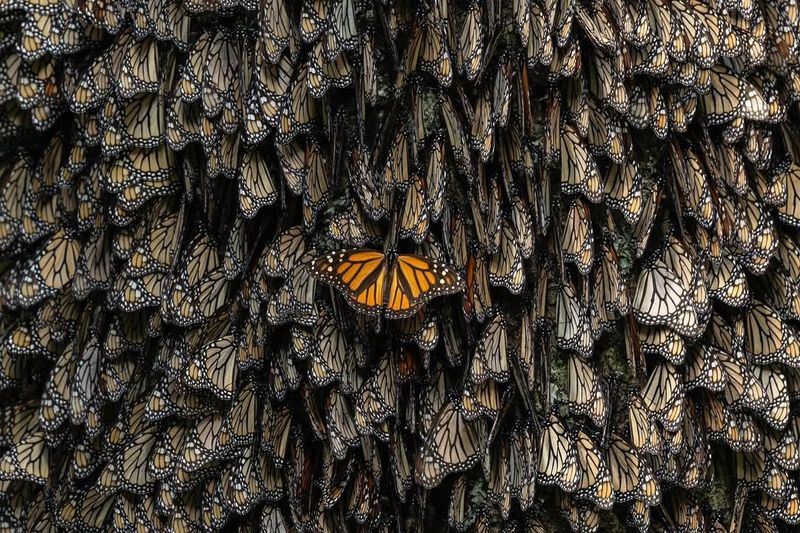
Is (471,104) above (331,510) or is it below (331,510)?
above

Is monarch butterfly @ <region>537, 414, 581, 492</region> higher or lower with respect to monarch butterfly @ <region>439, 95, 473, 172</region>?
lower

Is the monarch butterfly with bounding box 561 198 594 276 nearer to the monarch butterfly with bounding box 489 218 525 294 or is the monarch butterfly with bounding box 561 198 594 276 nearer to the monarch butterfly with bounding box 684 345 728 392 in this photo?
the monarch butterfly with bounding box 489 218 525 294

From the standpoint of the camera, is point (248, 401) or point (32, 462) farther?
point (32, 462)

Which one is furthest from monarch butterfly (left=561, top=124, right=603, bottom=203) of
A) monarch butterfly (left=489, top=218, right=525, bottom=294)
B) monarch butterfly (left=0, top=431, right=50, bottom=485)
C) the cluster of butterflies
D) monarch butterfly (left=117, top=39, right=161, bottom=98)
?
monarch butterfly (left=0, top=431, right=50, bottom=485)

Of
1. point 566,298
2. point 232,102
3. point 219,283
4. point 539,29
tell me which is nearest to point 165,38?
point 232,102

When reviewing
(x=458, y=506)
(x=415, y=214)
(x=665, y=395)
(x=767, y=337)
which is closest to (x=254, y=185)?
(x=415, y=214)

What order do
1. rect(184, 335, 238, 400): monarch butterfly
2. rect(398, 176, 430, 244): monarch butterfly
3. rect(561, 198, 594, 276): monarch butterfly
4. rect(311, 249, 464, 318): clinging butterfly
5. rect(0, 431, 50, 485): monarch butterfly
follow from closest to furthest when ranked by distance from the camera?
rect(311, 249, 464, 318): clinging butterfly → rect(398, 176, 430, 244): monarch butterfly → rect(561, 198, 594, 276): monarch butterfly → rect(184, 335, 238, 400): monarch butterfly → rect(0, 431, 50, 485): monarch butterfly

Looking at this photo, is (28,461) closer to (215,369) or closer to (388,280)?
(215,369)

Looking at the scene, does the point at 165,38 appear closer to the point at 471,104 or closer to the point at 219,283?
the point at 219,283
